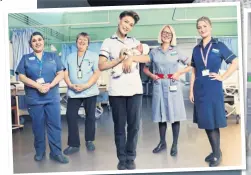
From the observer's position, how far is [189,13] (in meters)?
1.41

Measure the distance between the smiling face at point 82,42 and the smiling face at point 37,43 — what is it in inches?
6.2

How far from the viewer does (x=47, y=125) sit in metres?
1.41

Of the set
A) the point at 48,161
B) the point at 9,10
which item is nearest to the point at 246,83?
the point at 48,161

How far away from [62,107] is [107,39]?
35 cm

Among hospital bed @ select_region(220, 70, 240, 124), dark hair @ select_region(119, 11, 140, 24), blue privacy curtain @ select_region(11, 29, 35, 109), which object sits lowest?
hospital bed @ select_region(220, 70, 240, 124)

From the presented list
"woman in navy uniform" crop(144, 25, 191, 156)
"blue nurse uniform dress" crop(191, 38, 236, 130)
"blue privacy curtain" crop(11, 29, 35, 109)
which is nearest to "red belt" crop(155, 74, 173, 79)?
"woman in navy uniform" crop(144, 25, 191, 156)

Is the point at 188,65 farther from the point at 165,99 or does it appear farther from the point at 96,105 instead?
the point at 96,105

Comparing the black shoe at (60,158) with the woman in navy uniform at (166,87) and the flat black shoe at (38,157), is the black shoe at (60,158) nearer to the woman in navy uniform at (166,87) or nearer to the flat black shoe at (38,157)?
the flat black shoe at (38,157)

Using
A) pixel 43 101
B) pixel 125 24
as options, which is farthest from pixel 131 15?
pixel 43 101

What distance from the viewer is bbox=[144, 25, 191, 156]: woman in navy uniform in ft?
4.61

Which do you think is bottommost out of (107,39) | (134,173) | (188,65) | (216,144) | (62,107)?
(134,173)

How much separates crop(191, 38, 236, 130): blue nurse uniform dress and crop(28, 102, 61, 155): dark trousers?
59cm

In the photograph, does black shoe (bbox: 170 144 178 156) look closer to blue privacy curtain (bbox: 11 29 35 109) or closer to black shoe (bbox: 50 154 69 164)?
black shoe (bbox: 50 154 69 164)

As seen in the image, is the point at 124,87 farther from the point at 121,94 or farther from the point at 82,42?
the point at 82,42
